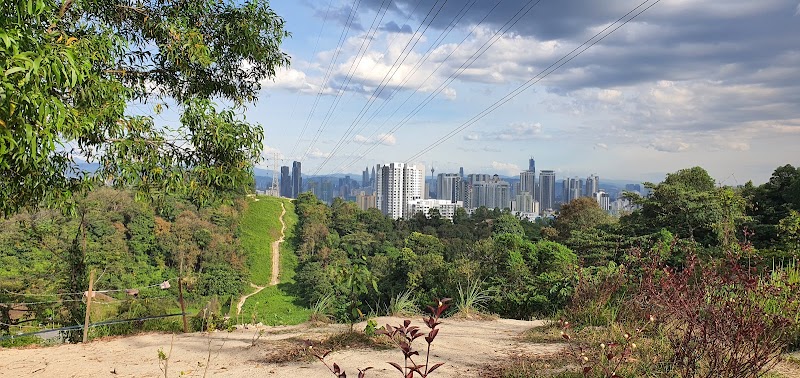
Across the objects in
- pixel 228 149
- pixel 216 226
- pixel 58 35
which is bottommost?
pixel 216 226

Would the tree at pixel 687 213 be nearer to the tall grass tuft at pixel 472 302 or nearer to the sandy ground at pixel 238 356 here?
the tall grass tuft at pixel 472 302

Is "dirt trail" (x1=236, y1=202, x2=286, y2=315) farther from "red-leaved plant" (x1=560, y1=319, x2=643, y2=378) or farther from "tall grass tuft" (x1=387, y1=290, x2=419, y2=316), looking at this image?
"red-leaved plant" (x1=560, y1=319, x2=643, y2=378)

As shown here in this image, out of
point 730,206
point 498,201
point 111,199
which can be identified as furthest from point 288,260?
point 498,201

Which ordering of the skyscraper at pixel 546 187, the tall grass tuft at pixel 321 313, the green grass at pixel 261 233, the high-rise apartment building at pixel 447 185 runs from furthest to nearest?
the high-rise apartment building at pixel 447 185 → the skyscraper at pixel 546 187 → the green grass at pixel 261 233 → the tall grass tuft at pixel 321 313

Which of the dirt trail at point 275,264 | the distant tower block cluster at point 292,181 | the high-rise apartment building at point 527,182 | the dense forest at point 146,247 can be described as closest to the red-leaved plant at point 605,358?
the dense forest at point 146,247

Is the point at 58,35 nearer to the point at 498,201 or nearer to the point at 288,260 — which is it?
the point at 288,260

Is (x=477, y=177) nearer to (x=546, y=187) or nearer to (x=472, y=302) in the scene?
(x=546, y=187)

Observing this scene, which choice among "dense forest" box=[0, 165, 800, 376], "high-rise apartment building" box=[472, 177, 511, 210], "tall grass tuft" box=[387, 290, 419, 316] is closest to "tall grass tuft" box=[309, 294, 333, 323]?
"dense forest" box=[0, 165, 800, 376]
